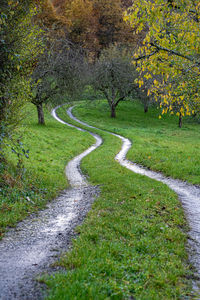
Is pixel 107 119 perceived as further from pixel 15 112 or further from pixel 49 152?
pixel 15 112

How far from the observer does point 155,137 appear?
32.8 metres

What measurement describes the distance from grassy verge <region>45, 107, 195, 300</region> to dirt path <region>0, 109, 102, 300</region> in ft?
1.19

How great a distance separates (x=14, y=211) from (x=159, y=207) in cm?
497

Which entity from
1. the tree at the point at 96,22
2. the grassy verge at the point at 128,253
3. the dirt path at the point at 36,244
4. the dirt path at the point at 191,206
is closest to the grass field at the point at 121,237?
the grassy verge at the point at 128,253

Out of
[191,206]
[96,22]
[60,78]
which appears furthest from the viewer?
[96,22]

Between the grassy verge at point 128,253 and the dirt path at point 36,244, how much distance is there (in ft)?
1.19

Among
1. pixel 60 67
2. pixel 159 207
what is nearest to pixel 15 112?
pixel 159 207

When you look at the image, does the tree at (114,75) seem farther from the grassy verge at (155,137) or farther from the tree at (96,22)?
the tree at (96,22)

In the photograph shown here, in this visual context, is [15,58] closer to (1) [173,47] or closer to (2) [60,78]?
(1) [173,47]

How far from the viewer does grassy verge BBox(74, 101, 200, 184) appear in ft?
52.1

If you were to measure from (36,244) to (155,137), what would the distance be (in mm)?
28159

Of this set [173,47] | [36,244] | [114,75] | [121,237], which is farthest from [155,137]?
[36,244]

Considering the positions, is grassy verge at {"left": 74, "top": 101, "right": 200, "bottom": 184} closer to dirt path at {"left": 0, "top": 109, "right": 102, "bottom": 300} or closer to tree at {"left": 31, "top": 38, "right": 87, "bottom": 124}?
dirt path at {"left": 0, "top": 109, "right": 102, "bottom": 300}

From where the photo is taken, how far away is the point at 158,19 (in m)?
11.0
